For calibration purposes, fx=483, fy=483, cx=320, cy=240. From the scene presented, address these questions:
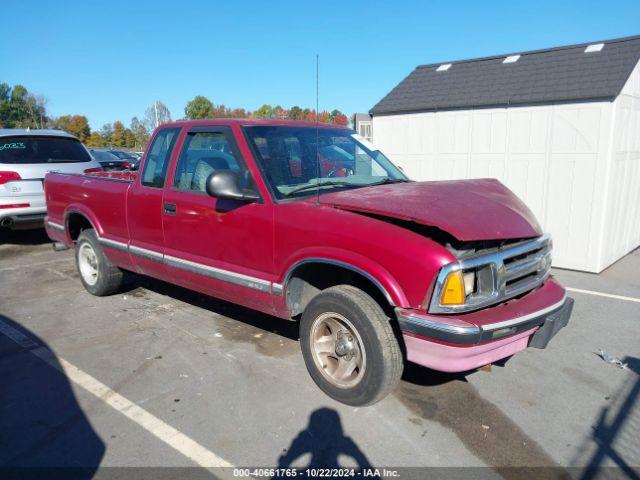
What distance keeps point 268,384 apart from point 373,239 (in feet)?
4.93

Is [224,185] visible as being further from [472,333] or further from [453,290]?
[472,333]

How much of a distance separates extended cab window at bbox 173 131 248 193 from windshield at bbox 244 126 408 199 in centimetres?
25

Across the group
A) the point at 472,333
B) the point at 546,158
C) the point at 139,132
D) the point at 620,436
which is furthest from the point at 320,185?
the point at 139,132

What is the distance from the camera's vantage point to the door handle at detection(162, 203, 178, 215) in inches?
173

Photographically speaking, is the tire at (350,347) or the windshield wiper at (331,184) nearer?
the tire at (350,347)

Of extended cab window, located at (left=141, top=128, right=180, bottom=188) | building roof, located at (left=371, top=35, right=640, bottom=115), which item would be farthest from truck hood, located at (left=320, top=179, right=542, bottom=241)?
building roof, located at (left=371, top=35, right=640, bottom=115)

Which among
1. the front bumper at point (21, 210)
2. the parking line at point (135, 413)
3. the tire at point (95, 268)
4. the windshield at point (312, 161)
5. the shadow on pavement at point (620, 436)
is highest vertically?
the windshield at point (312, 161)

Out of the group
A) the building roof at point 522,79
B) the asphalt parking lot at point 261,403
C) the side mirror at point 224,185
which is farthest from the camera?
the building roof at point 522,79

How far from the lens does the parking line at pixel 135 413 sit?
288 cm

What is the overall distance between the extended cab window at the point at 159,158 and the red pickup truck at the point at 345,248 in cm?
2

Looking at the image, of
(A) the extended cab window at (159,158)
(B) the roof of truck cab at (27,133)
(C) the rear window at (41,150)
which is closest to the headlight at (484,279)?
(A) the extended cab window at (159,158)

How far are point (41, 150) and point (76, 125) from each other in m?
83.6

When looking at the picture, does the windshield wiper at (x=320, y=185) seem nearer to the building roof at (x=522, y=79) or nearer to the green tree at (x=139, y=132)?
the building roof at (x=522, y=79)

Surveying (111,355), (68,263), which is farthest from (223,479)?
(68,263)
